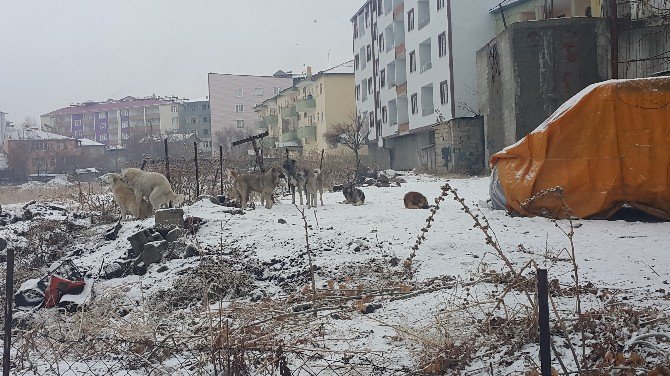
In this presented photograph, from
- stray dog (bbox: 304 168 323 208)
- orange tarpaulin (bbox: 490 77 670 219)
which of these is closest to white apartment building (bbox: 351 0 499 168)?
stray dog (bbox: 304 168 323 208)

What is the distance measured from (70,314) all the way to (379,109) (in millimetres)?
40640

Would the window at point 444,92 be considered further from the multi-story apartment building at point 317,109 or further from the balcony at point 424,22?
the multi-story apartment building at point 317,109

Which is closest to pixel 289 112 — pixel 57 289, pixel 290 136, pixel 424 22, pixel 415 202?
pixel 290 136

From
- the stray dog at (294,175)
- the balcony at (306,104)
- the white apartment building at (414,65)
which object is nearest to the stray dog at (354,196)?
the stray dog at (294,175)

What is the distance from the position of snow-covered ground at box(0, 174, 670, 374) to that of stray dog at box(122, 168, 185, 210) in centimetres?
107

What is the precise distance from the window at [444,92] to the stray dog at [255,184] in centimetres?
2088

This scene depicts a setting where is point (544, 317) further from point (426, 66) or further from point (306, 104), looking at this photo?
point (306, 104)

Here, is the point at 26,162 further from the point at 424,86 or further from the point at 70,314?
the point at 70,314

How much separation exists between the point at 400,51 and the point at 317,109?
64.1 feet

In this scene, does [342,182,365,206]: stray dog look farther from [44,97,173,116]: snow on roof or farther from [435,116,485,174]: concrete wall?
[44,97,173,116]: snow on roof

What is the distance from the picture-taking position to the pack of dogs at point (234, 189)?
12.3 metres

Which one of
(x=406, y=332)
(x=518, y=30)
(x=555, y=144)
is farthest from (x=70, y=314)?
(x=518, y=30)

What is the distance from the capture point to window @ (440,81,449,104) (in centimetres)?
3200

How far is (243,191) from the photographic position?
A: 43.1 feet
